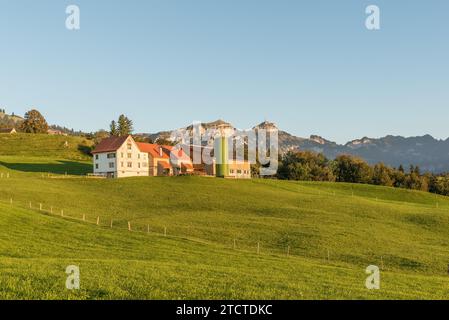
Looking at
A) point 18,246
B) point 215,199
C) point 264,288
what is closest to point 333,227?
point 215,199

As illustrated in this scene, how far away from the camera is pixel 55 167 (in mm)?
137625

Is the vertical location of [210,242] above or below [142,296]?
below

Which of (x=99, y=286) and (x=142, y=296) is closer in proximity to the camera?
(x=142, y=296)

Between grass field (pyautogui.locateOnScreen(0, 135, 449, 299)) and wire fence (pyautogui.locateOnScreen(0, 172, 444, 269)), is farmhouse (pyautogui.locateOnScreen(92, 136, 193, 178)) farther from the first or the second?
wire fence (pyautogui.locateOnScreen(0, 172, 444, 269))

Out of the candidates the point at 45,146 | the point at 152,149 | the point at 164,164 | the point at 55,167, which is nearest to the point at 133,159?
the point at 152,149

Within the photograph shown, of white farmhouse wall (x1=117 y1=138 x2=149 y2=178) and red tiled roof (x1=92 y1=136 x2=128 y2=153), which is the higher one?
red tiled roof (x1=92 y1=136 x2=128 y2=153)

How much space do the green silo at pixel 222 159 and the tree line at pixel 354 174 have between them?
3355 cm

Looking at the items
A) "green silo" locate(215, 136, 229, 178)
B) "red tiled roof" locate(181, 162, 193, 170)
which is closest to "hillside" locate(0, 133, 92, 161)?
"red tiled roof" locate(181, 162, 193, 170)

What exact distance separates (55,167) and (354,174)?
334 ft

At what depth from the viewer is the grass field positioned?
70.5 feet

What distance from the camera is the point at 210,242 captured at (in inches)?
2111

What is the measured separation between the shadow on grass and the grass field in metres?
25.6
